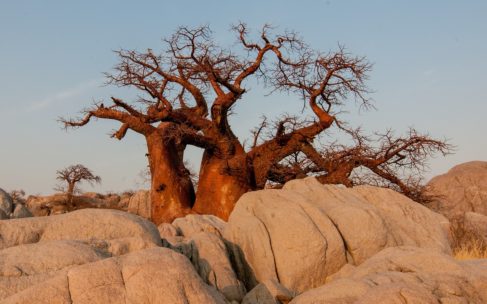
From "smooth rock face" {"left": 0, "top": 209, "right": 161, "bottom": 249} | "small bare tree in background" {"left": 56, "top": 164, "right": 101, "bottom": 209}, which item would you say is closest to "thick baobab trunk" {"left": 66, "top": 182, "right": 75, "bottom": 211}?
"small bare tree in background" {"left": 56, "top": 164, "right": 101, "bottom": 209}

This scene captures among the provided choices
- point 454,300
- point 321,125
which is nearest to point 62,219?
point 454,300

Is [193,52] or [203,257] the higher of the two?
[193,52]

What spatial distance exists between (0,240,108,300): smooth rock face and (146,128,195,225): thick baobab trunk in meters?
9.75

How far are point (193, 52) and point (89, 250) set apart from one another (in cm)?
1018

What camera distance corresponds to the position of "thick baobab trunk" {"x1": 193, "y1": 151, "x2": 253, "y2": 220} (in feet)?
55.7

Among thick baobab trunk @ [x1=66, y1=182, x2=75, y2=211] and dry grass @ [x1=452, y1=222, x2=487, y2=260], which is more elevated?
thick baobab trunk @ [x1=66, y1=182, x2=75, y2=211]

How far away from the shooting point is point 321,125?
17172 mm

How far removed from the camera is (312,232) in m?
10.1

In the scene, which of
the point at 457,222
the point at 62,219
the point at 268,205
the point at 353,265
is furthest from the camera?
the point at 457,222

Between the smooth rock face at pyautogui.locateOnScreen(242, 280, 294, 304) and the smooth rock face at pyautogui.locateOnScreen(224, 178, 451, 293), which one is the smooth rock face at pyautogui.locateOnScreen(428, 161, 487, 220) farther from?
the smooth rock face at pyautogui.locateOnScreen(242, 280, 294, 304)

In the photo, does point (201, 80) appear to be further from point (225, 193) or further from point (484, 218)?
point (484, 218)

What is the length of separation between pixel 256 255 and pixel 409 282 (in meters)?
3.45

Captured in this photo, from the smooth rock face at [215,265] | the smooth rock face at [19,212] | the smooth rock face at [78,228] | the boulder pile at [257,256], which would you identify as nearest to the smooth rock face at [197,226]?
the boulder pile at [257,256]

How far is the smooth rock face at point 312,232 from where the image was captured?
991 centimetres
